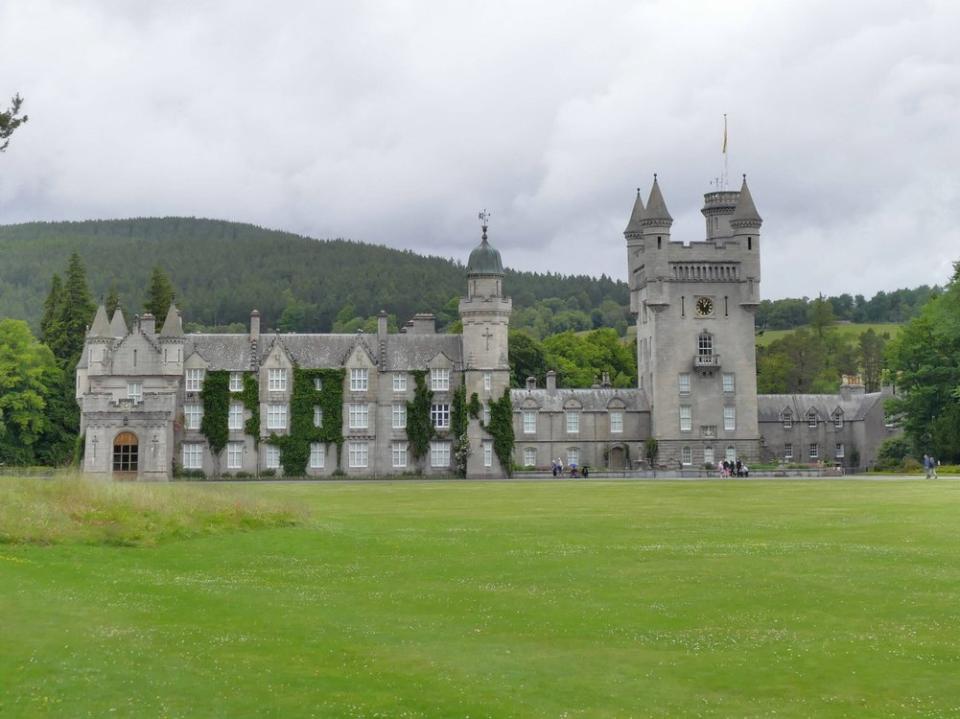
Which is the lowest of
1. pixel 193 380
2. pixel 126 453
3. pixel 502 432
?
pixel 126 453

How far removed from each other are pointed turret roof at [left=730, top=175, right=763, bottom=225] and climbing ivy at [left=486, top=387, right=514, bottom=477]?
21738mm

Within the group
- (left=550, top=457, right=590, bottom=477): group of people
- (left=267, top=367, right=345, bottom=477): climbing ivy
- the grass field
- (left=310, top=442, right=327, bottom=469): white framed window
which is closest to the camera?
the grass field

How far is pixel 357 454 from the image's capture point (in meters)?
84.6

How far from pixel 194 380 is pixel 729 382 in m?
36.7

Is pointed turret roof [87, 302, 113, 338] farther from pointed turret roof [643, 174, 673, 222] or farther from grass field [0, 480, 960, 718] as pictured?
grass field [0, 480, 960, 718]

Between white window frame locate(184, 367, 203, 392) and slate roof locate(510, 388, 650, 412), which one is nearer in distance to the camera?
white window frame locate(184, 367, 203, 392)

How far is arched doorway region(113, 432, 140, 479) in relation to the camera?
250 feet

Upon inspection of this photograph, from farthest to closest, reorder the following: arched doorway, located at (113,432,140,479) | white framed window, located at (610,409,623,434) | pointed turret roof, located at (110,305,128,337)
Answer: white framed window, located at (610,409,623,434) → pointed turret roof, located at (110,305,128,337) → arched doorway, located at (113,432,140,479)

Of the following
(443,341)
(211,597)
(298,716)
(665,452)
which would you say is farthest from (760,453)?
(298,716)

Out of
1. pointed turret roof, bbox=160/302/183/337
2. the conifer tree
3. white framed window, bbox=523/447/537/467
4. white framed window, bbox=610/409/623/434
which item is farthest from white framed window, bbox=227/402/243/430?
A: white framed window, bbox=610/409/623/434

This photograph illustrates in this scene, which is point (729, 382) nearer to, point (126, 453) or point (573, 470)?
point (573, 470)

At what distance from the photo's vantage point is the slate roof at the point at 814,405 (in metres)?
95.7

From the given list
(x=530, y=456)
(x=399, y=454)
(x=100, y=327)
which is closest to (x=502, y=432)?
(x=530, y=456)

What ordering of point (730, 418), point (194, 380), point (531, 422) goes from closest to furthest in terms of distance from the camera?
point (194, 380)
point (531, 422)
point (730, 418)
